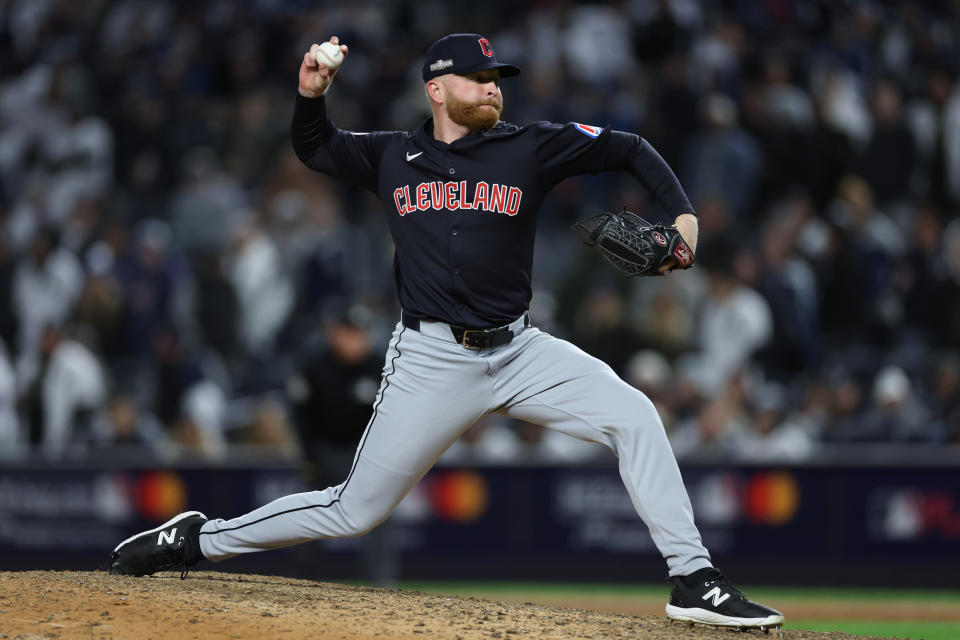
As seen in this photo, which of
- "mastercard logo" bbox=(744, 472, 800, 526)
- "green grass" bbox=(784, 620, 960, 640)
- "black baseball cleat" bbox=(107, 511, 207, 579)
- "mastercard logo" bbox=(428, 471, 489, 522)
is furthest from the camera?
"mastercard logo" bbox=(428, 471, 489, 522)

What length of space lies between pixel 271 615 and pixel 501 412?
1.05 meters

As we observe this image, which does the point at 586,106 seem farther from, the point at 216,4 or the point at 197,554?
the point at 197,554

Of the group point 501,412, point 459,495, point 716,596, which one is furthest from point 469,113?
point 459,495

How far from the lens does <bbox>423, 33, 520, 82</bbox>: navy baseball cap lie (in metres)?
4.71

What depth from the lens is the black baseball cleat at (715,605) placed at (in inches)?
178

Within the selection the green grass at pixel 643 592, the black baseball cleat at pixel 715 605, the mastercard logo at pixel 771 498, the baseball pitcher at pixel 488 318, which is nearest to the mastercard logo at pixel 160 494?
the green grass at pixel 643 592

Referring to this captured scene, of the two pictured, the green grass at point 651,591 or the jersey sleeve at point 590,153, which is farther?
the green grass at point 651,591

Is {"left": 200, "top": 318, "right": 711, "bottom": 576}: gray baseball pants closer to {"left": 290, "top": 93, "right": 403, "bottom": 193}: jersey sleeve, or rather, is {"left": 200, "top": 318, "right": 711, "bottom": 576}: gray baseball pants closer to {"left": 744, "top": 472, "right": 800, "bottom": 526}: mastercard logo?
{"left": 290, "top": 93, "right": 403, "bottom": 193}: jersey sleeve

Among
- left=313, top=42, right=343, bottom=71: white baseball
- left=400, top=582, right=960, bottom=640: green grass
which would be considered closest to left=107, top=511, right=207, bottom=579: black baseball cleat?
left=313, top=42, right=343, bottom=71: white baseball

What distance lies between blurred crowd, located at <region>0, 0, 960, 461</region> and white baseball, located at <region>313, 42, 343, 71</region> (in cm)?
494

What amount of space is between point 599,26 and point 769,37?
64.7 inches

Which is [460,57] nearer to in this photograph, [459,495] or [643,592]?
[459,495]

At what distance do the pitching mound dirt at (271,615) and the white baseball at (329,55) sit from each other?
1908 millimetres

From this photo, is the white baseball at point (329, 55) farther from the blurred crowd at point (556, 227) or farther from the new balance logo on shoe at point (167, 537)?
the blurred crowd at point (556, 227)
